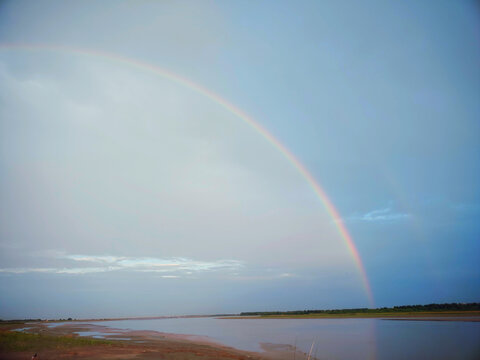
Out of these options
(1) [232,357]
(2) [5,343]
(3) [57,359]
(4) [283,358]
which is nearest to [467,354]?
(4) [283,358]

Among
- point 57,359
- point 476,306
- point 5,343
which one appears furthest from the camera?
point 476,306

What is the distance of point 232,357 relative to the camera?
26156mm

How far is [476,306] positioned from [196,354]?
3888 inches

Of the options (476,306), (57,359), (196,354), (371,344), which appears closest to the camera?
(57,359)

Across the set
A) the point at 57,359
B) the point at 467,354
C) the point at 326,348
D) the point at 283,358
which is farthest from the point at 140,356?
the point at 467,354

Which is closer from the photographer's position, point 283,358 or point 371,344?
point 283,358

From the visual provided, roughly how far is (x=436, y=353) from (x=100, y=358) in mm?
25638

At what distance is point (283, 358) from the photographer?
25.9 meters

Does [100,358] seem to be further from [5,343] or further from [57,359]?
[5,343]

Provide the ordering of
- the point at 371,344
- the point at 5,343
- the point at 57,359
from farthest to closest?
the point at 371,344 → the point at 5,343 → the point at 57,359

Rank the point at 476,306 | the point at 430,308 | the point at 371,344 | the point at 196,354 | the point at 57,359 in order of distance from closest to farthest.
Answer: the point at 57,359 < the point at 196,354 < the point at 371,344 < the point at 476,306 < the point at 430,308

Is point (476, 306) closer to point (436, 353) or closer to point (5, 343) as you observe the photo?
point (436, 353)

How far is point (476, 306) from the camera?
93188 millimetres

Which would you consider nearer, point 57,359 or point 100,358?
point 57,359
